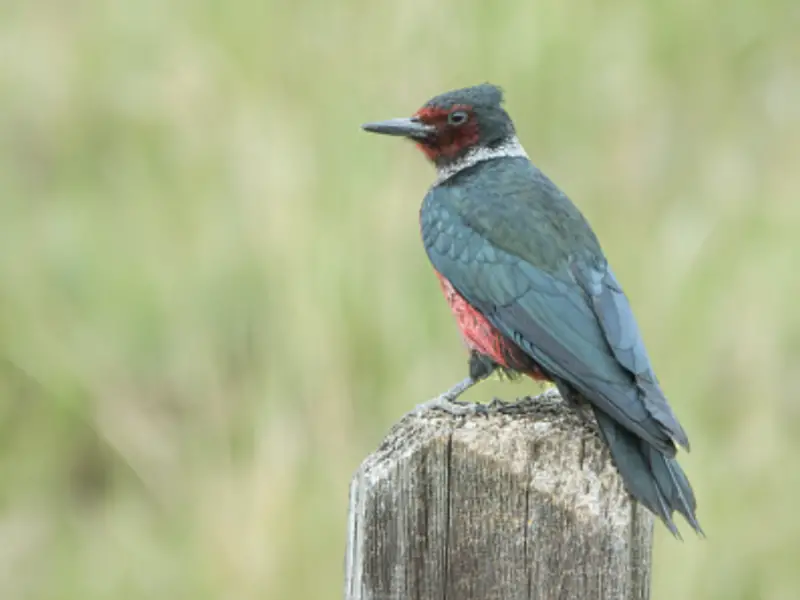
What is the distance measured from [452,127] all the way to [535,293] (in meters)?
1.07

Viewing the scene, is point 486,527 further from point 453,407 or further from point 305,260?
point 305,260

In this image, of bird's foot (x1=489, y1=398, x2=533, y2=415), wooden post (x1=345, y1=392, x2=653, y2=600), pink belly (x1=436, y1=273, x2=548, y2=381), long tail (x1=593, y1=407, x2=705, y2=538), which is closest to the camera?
wooden post (x1=345, y1=392, x2=653, y2=600)

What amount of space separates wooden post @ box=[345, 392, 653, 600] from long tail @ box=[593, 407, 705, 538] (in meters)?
0.05

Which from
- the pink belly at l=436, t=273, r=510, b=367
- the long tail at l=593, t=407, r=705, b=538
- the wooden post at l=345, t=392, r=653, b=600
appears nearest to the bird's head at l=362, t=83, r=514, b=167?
the pink belly at l=436, t=273, r=510, b=367

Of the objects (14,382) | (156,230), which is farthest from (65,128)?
(14,382)

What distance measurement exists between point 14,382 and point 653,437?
3.20 metres

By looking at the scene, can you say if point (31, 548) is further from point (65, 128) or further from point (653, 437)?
point (653, 437)

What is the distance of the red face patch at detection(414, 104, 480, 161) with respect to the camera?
423cm

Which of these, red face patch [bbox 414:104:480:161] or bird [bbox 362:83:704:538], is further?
red face patch [bbox 414:104:480:161]

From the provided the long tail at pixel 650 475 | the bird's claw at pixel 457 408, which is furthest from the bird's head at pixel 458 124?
the long tail at pixel 650 475

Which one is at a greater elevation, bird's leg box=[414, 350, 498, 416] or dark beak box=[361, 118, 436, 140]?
dark beak box=[361, 118, 436, 140]

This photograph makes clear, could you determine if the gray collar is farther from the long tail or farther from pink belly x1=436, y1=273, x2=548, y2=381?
the long tail

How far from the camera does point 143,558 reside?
15.4 feet

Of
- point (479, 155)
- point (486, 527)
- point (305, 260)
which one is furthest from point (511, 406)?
point (305, 260)
